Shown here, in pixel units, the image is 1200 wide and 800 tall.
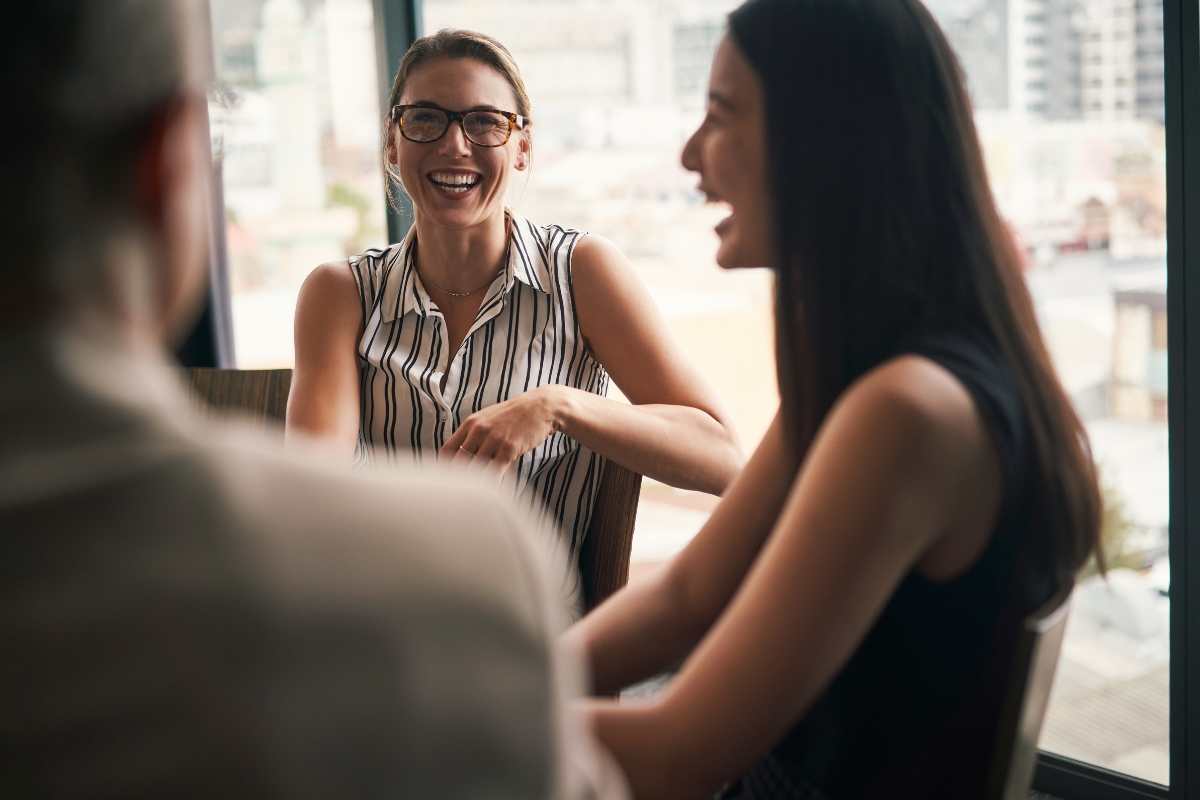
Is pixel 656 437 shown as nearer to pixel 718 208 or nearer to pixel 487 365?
pixel 487 365

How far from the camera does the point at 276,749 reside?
18.0 inches

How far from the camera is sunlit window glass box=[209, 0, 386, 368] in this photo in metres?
3.57

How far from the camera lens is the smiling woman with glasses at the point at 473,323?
183cm

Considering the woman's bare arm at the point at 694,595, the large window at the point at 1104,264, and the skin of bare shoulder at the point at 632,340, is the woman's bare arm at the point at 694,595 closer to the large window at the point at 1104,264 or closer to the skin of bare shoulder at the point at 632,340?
the skin of bare shoulder at the point at 632,340

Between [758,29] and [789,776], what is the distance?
2.44 ft

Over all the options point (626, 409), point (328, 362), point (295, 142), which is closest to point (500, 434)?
point (626, 409)

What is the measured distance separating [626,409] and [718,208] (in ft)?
1.94

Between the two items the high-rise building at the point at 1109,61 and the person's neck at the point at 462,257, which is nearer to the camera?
the person's neck at the point at 462,257

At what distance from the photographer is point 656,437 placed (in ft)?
5.59

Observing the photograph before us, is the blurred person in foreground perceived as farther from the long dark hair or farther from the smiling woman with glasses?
the smiling woman with glasses

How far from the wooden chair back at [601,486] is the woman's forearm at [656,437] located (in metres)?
0.05

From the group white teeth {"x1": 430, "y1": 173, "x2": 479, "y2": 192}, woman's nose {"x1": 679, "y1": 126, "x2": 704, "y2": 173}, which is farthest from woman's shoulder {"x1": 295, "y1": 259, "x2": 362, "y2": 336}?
woman's nose {"x1": 679, "y1": 126, "x2": 704, "y2": 173}

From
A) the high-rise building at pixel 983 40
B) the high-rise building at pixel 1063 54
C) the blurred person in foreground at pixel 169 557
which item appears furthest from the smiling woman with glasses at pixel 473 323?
the blurred person in foreground at pixel 169 557

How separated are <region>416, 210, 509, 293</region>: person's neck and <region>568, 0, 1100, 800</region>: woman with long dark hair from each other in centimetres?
91
